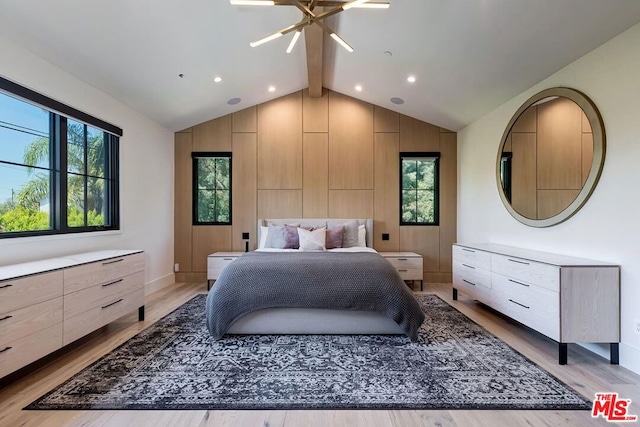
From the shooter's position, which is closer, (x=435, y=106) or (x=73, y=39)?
(x=73, y=39)

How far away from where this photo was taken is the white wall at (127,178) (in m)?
2.62

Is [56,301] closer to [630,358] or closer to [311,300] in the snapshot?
[311,300]

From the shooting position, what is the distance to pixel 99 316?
8.98ft

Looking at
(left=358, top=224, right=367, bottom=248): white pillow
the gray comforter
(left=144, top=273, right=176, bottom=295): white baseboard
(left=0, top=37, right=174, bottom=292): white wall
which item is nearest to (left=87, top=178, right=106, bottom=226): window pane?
(left=0, top=37, right=174, bottom=292): white wall

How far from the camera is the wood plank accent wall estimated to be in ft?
17.2

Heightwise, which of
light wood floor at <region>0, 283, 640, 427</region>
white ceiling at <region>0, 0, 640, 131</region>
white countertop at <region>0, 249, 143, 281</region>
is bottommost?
light wood floor at <region>0, 283, 640, 427</region>

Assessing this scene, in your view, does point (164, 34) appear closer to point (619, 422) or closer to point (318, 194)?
point (318, 194)

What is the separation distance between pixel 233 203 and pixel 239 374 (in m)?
3.40

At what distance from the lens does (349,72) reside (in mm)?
4418

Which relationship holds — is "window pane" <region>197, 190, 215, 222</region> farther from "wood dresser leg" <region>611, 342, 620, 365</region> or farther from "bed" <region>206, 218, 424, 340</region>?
"wood dresser leg" <region>611, 342, 620, 365</region>

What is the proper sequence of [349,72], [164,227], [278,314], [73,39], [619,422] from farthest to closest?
[164,227] → [349,72] → [278,314] → [73,39] → [619,422]

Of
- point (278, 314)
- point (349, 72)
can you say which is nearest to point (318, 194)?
point (349, 72)

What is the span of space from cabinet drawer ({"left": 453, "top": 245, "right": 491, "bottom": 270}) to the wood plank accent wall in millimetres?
1148

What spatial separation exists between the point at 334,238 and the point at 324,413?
2964 millimetres
